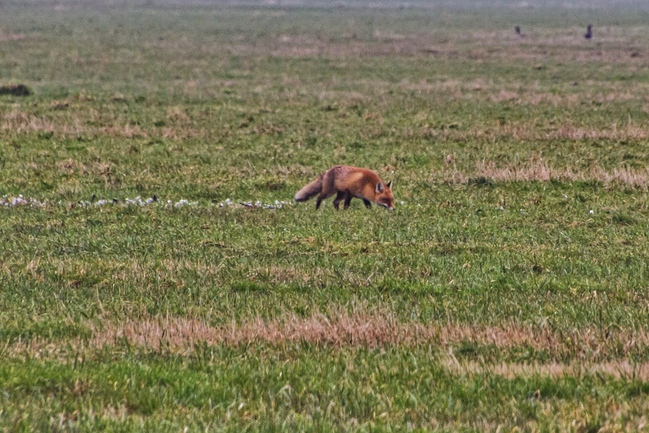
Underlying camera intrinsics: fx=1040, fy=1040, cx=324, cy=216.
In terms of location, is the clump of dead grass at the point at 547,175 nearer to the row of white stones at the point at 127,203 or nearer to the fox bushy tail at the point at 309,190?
the fox bushy tail at the point at 309,190

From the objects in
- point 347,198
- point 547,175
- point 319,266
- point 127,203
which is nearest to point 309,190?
point 347,198

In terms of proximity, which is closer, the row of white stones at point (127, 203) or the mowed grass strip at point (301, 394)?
the mowed grass strip at point (301, 394)

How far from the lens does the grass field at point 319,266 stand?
6.73 metres

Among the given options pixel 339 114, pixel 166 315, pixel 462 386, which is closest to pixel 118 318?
pixel 166 315

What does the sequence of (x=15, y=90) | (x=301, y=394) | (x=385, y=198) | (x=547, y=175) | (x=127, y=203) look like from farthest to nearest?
(x=15, y=90)
(x=547, y=175)
(x=385, y=198)
(x=127, y=203)
(x=301, y=394)

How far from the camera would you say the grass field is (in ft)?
22.1

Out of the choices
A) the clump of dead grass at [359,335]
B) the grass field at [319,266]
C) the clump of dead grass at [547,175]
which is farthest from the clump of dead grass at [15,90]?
the clump of dead grass at [359,335]

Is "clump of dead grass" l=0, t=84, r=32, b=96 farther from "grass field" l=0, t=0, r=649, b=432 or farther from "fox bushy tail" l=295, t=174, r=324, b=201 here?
"fox bushy tail" l=295, t=174, r=324, b=201

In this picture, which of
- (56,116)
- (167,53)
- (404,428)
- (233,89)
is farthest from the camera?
(167,53)

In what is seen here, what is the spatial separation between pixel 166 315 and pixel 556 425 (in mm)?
3977

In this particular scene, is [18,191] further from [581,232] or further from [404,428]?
[404,428]

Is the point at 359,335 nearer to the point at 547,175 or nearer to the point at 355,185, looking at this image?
the point at 355,185

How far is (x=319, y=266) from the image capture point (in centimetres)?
1162

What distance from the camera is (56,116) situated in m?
26.2
